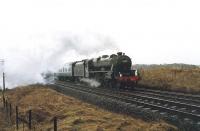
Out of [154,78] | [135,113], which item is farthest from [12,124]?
[154,78]

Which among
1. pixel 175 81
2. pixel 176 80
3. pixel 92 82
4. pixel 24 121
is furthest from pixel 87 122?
pixel 92 82

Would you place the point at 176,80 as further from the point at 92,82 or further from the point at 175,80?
the point at 92,82

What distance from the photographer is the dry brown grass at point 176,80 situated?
114 feet

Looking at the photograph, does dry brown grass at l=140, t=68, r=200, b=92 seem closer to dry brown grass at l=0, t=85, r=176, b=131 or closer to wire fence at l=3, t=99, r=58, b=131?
dry brown grass at l=0, t=85, r=176, b=131

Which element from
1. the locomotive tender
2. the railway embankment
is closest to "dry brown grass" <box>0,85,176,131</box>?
the locomotive tender

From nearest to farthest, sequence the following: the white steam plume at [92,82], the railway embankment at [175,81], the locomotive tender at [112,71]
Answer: the railway embankment at [175,81], the locomotive tender at [112,71], the white steam plume at [92,82]

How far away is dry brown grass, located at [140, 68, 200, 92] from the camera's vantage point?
34797 millimetres

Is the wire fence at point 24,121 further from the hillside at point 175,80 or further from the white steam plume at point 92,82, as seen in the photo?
the white steam plume at point 92,82

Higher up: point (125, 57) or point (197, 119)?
point (125, 57)

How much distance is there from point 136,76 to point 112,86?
2.85 meters

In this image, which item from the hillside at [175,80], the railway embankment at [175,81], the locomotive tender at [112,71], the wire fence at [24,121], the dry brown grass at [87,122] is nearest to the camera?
the dry brown grass at [87,122]

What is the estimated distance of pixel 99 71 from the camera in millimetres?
39219

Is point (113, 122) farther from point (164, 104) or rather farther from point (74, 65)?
point (74, 65)

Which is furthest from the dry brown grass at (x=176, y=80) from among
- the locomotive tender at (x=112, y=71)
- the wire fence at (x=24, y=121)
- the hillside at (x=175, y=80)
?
the wire fence at (x=24, y=121)
